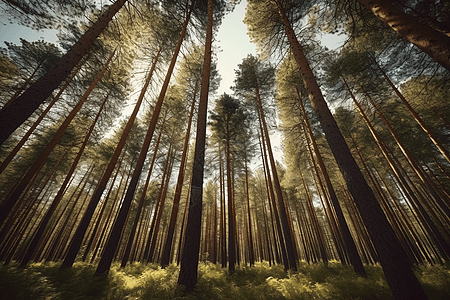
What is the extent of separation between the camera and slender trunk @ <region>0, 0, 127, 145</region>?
128 inches

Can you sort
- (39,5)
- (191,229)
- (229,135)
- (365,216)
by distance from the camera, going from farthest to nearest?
1. (229,135)
2. (39,5)
3. (191,229)
4. (365,216)

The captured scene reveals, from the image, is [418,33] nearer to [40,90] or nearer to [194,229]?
[194,229]

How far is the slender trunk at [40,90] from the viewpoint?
3.24 meters

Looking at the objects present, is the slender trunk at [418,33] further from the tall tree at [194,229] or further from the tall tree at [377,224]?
the tall tree at [194,229]

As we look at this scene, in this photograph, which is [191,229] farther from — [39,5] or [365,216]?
[39,5]

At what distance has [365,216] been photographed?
3.13 meters

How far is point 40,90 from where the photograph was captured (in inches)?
150

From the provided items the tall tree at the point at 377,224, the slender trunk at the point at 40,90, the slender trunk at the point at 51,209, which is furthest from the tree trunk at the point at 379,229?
the slender trunk at the point at 51,209

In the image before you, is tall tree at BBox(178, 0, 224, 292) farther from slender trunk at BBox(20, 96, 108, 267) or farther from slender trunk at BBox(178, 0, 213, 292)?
slender trunk at BBox(20, 96, 108, 267)

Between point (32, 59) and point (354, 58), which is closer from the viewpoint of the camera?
point (354, 58)

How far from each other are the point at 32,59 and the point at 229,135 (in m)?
14.7

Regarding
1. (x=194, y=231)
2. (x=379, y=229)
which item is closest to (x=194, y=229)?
(x=194, y=231)

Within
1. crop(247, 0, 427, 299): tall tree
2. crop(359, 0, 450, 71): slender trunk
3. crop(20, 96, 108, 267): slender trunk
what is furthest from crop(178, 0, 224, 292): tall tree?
crop(20, 96, 108, 267): slender trunk

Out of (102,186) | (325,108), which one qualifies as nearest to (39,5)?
(102,186)
